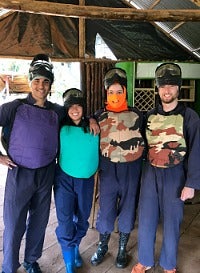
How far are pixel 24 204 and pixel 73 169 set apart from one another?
1.30 feet

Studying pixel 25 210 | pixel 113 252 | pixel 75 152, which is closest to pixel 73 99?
pixel 75 152

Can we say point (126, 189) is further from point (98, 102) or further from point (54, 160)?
point (98, 102)

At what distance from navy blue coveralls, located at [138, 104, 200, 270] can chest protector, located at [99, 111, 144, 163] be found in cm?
15

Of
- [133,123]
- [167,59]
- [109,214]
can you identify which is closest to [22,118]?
[133,123]

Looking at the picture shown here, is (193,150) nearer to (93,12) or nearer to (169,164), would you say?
(169,164)

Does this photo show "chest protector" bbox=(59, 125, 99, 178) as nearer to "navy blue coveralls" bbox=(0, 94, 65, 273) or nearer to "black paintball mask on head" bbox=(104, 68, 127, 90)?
"navy blue coveralls" bbox=(0, 94, 65, 273)

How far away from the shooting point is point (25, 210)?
2006 mm

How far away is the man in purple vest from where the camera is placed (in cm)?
193

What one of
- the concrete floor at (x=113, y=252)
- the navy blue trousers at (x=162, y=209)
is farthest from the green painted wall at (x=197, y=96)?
the navy blue trousers at (x=162, y=209)

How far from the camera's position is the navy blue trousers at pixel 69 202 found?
2090 millimetres

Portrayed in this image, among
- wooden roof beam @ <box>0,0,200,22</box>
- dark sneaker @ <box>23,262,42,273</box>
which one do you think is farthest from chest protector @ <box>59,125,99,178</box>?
wooden roof beam @ <box>0,0,200,22</box>

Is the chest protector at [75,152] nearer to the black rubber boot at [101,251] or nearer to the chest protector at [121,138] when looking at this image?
the chest protector at [121,138]

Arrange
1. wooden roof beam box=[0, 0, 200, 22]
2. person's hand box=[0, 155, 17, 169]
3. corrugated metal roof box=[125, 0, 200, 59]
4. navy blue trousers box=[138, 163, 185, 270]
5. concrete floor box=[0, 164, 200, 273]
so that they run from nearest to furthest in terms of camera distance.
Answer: person's hand box=[0, 155, 17, 169] < navy blue trousers box=[138, 163, 185, 270] < wooden roof beam box=[0, 0, 200, 22] < concrete floor box=[0, 164, 200, 273] < corrugated metal roof box=[125, 0, 200, 59]

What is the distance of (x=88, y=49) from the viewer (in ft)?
13.3
